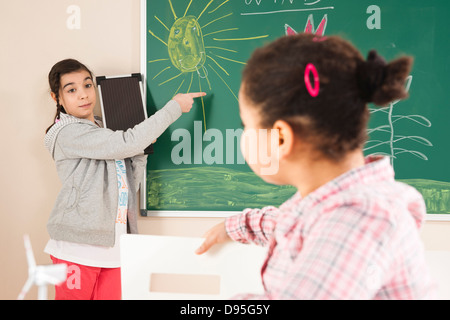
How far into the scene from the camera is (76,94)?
1.74 m

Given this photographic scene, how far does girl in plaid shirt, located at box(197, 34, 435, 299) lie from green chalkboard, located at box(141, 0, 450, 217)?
46.7 inches

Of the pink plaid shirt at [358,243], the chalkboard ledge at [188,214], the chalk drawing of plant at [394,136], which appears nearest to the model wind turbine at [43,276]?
the pink plaid shirt at [358,243]

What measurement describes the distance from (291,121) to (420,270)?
264 millimetres

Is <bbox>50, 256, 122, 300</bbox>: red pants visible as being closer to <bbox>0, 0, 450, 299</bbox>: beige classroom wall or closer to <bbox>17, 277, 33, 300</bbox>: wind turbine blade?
<bbox>0, 0, 450, 299</bbox>: beige classroom wall

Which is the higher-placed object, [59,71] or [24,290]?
[59,71]

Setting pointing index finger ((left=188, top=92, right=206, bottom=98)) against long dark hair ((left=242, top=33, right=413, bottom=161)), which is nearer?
long dark hair ((left=242, top=33, right=413, bottom=161))

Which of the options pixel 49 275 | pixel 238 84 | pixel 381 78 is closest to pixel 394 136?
pixel 238 84

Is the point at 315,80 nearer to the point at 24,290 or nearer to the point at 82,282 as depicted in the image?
the point at 24,290

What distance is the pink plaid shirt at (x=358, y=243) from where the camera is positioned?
0.51 metres

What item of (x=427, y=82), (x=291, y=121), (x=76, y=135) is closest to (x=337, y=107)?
(x=291, y=121)

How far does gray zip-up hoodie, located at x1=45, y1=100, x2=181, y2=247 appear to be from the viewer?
1.63 metres

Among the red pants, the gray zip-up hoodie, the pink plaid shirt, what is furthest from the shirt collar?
the red pants

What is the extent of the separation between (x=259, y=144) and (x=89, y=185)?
3.80 feet

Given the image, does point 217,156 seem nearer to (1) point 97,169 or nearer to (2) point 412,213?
(1) point 97,169
